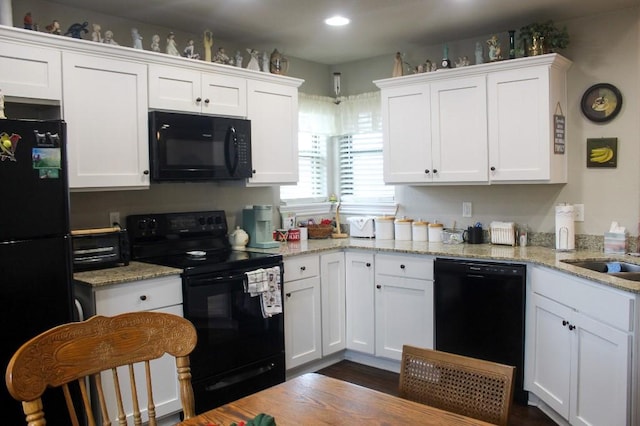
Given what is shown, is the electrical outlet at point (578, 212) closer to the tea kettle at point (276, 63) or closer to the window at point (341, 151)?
the window at point (341, 151)

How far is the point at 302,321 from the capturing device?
378 centimetres

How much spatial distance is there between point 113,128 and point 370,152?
7.84ft

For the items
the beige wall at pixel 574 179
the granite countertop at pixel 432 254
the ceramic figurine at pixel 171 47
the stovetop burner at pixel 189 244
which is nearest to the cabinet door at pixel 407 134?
the beige wall at pixel 574 179

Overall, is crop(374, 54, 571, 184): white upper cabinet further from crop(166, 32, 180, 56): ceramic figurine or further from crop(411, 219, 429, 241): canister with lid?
crop(166, 32, 180, 56): ceramic figurine

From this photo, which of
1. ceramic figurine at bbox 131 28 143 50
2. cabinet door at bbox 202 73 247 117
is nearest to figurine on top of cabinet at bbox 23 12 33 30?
ceramic figurine at bbox 131 28 143 50

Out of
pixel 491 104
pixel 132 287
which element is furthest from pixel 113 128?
pixel 491 104

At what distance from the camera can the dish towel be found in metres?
3.29

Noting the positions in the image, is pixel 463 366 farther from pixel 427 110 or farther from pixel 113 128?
pixel 427 110

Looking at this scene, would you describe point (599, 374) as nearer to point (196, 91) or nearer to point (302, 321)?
point (302, 321)

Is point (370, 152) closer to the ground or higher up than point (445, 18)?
closer to the ground

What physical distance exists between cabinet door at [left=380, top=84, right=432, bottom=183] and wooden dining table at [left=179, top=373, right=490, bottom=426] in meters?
2.65

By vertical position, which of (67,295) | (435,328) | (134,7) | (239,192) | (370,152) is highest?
(134,7)

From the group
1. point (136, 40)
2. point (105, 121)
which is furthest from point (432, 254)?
point (136, 40)

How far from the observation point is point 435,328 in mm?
3637
